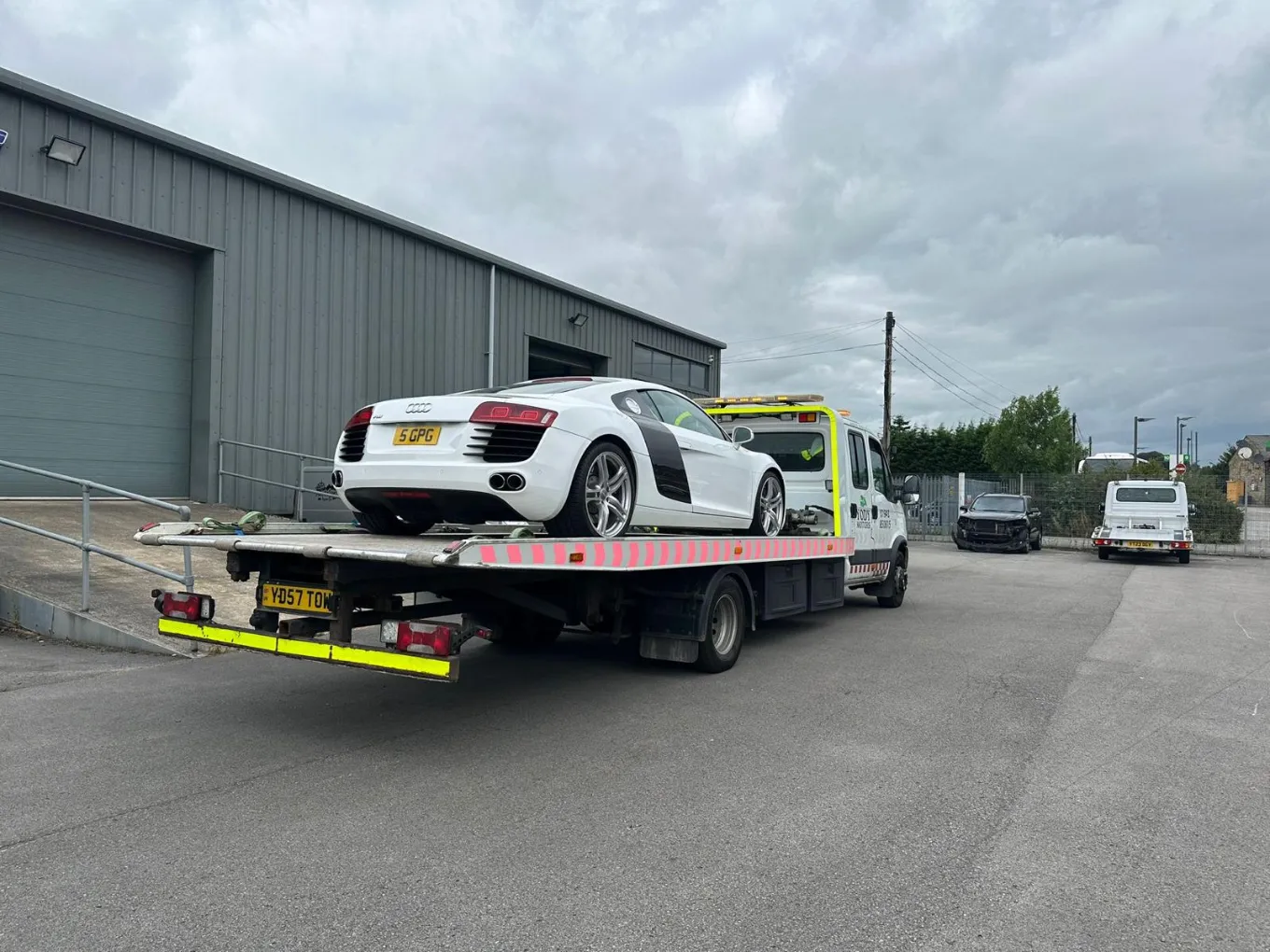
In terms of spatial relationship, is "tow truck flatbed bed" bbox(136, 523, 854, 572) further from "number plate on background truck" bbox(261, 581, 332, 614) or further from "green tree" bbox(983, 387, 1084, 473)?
"green tree" bbox(983, 387, 1084, 473)

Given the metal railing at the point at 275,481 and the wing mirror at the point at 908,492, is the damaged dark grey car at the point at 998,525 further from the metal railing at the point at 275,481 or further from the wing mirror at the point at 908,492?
the metal railing at the point at 275,481

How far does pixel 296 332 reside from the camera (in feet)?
47.4

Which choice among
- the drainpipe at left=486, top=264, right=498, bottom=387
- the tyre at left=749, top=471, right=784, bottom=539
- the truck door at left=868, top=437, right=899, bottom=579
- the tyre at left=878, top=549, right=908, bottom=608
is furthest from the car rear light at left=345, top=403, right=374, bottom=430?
the drainpipe at left=486, top=264, right=498, bottom=387

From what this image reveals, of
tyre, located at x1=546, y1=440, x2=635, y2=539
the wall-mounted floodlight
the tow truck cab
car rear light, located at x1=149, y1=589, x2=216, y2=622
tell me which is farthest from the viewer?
the wall-mounted floodlight

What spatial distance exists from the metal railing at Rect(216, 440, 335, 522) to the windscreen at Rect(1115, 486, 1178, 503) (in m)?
18.2

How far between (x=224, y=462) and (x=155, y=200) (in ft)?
12.2

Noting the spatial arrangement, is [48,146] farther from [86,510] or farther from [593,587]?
[593,587]

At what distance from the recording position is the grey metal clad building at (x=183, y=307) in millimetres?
11617

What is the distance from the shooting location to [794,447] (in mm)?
10211

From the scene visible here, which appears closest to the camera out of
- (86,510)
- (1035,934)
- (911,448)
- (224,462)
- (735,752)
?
(1035,934)

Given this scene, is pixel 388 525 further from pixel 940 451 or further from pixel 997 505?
pixel 940 451

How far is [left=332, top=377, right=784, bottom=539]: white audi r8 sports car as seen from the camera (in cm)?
523

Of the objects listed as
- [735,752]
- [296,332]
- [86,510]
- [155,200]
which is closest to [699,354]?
[296,332]

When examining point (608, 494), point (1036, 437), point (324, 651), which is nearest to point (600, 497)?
point (608, 494)
